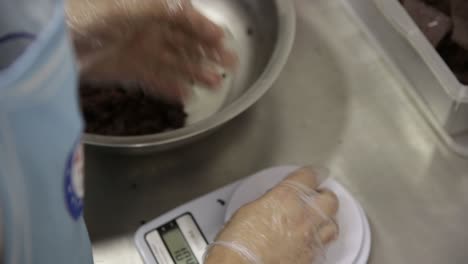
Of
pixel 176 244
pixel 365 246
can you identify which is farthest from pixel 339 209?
pixel 176 244

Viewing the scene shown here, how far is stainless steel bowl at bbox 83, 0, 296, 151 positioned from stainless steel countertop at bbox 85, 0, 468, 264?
0.15 ft

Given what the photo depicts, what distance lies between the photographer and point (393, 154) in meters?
0.61

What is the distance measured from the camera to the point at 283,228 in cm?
49

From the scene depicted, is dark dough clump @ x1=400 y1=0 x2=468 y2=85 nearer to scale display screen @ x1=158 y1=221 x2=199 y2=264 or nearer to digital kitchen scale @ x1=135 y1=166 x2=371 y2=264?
digital kitchen scale @ x1=135 y1=166 x2=371 y2=264

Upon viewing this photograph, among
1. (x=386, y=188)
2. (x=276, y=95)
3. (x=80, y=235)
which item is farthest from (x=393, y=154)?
(x=80, y=235)

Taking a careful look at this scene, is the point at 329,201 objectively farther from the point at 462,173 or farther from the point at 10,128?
the point at 10,128

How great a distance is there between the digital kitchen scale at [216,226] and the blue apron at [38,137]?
22cm

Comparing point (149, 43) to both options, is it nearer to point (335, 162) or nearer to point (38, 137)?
point (335, 162)

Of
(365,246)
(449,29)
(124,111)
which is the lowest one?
(365,246)

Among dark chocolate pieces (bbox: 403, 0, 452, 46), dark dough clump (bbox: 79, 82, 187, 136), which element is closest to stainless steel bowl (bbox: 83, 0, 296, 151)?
dark dough clump (bbox: 79, 82, 187, 136)

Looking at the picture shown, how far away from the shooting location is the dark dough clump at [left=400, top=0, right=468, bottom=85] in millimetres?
615

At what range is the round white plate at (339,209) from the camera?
0.52 m

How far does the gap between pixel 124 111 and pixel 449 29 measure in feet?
1.15

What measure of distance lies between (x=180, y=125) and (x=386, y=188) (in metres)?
0.22
